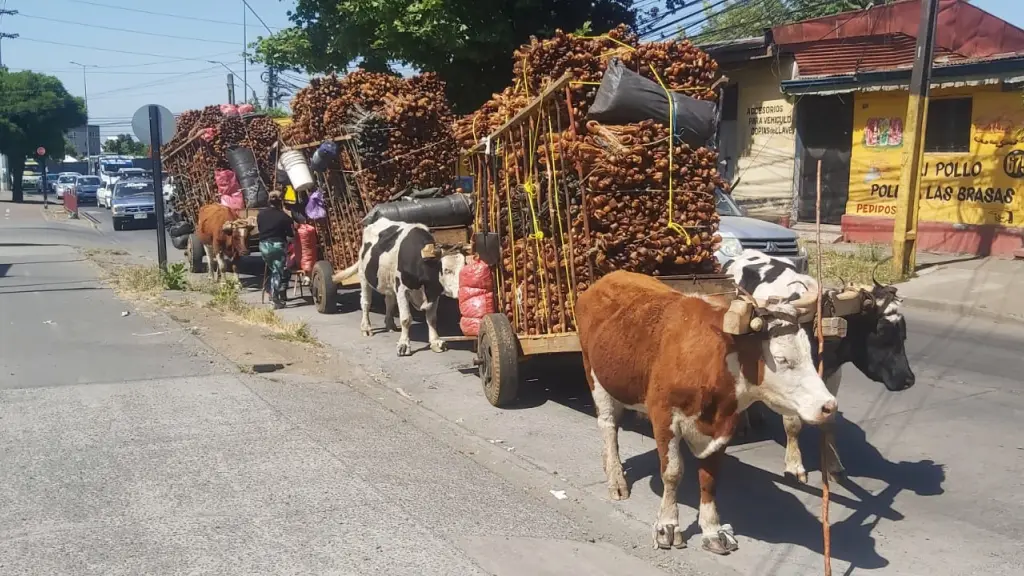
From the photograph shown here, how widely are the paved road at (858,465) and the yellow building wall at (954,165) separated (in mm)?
7009

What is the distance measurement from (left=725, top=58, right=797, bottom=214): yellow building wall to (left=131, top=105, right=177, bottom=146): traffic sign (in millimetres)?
12571

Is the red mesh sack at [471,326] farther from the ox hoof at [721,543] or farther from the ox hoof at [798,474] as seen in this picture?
the ox hoof at [721,543]

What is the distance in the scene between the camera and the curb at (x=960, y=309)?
12.4 meters

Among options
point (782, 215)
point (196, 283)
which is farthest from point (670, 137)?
point (782, 215)

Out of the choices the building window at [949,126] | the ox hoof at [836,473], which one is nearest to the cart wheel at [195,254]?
the building window at [949,126]

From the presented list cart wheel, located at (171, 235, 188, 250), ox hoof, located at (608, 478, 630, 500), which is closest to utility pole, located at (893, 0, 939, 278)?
ox hoof, located at (608, 478, 630, 500)

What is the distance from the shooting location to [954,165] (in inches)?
675

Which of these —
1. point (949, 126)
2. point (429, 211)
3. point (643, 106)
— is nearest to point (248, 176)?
point (429, 211)

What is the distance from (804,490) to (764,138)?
16.6 m

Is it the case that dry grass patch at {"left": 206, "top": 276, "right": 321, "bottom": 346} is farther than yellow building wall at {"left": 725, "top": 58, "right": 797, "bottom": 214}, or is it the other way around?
yellow building wall at {"left": 725, "top": 58, "right": 797, "bottom": 214}

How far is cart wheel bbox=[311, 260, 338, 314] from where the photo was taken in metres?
13.3

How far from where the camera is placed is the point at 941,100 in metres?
17.3

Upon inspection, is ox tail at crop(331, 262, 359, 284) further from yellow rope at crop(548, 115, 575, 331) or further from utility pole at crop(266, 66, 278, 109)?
utility pole at crop(266, 66, 278, 109)

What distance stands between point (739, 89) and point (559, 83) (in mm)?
16165
